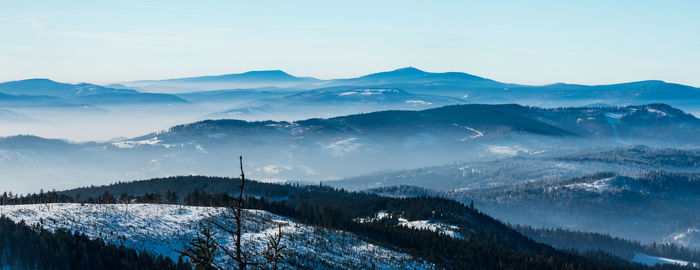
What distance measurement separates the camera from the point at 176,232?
137375 millimetres

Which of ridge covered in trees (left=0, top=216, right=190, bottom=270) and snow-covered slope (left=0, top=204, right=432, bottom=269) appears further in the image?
snow-covered slope (left=0, top=204, right=432, bottom=269)

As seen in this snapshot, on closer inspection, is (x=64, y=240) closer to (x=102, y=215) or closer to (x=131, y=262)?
(x=131, y=262)

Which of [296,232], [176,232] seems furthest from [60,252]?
[296,232]

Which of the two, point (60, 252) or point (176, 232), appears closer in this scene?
point (60, 252)

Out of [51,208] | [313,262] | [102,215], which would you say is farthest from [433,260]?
[51,208]

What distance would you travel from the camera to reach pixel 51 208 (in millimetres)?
137500

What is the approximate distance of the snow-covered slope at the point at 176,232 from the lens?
4961 inches

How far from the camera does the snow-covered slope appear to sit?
12600 cm

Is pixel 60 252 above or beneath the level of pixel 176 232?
above

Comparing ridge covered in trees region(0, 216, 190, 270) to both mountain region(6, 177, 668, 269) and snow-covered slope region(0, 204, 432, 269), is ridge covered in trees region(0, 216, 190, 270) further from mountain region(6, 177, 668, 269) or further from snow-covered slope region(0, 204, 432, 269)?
mountain region(6, 177, 668, 269)

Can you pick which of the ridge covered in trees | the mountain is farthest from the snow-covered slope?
the ridge covered in trees

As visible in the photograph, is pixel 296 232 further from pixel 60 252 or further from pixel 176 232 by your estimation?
pixel 60 252

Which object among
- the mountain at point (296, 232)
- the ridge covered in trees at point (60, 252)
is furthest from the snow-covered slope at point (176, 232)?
the ridge covered in trees at point (60, 252)

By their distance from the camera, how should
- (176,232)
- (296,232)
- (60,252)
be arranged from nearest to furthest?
1. (60,252)
2. (176,232)
3. (296,232)
